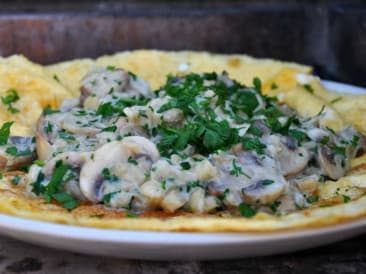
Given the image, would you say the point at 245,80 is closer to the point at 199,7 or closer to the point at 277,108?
the point at 277,108

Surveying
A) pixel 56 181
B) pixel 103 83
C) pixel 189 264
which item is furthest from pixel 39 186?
pixel 103 83

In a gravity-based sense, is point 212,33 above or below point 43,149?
below

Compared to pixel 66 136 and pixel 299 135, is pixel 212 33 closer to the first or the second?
pixel 299 135

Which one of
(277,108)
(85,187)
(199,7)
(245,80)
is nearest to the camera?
(85,187)

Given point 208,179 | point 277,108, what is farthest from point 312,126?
point 208,179

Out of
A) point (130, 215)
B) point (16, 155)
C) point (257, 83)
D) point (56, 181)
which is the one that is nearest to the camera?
point (130, 215)

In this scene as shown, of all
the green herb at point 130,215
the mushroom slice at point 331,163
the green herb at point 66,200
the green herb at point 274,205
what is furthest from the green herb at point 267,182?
the green herb at point 66,200

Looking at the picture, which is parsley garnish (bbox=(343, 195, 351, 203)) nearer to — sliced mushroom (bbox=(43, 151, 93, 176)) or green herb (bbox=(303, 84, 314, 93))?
sliced mushroom (bbox=(43, 151, 93, 176))
